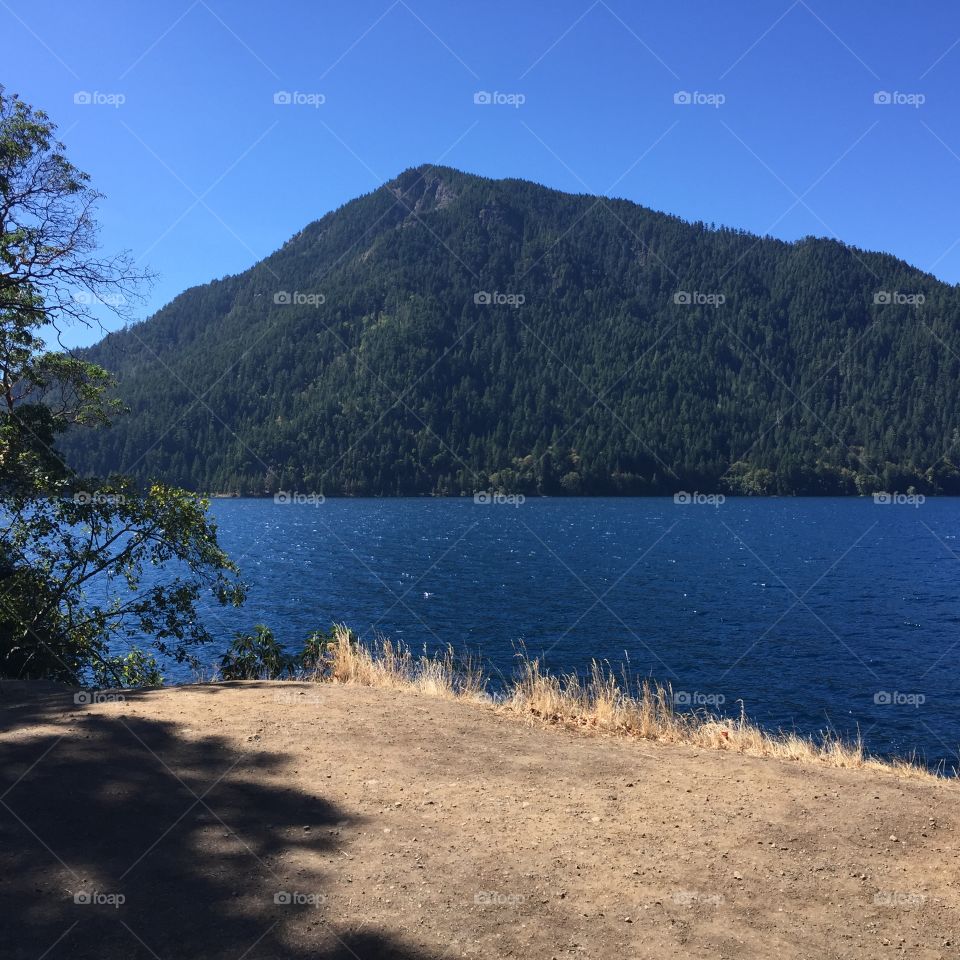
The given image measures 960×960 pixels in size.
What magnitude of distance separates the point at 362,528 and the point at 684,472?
115 metres

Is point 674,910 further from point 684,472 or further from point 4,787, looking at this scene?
point 684,472

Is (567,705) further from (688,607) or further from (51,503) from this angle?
(688,607)

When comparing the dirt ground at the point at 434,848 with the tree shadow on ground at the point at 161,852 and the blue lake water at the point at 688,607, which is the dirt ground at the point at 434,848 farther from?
the blue lake water at the point at 688,607

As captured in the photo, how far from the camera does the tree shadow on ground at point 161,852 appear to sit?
520 centimetres

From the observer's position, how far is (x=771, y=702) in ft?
81.8

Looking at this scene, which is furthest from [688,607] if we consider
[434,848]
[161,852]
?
[161,852]

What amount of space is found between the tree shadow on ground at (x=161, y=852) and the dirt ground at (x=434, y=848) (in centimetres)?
2

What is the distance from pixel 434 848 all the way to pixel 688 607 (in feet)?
121

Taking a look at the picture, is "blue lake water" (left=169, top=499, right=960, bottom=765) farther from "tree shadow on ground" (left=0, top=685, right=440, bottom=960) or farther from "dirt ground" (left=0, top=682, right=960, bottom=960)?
"tree shadow on ground" (left=0, top=685, right=440, bottom=960)

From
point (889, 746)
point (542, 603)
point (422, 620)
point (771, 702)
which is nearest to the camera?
point (889, 746)

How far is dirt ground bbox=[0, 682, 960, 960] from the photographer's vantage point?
5.38 m

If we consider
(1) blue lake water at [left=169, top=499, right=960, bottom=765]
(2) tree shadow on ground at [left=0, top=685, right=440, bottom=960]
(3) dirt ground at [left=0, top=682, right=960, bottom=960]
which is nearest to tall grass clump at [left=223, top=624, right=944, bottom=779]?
(3) dirt ground at [left=0, top=682, right=960, bottom=960]

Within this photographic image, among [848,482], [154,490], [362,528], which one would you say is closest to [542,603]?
[154,490]

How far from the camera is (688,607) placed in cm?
4159
